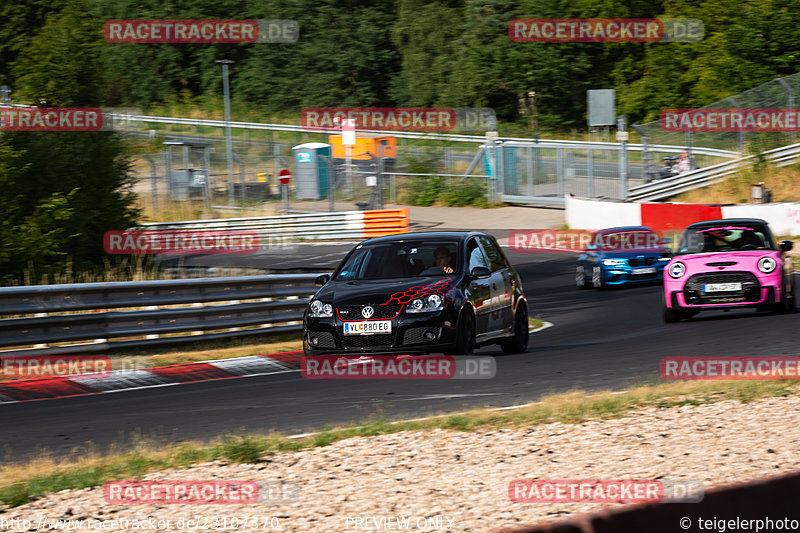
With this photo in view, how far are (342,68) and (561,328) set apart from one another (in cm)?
4807

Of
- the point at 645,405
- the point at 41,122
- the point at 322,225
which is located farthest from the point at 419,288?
the point at 322,225

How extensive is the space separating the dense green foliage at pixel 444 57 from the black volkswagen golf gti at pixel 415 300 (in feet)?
101

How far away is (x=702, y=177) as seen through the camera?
3619 centimetres

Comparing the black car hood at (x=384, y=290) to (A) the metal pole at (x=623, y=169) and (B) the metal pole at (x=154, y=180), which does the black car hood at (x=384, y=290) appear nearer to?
(B) the metal pole at (x=154, y=180)

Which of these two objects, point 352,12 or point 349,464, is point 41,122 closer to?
point 349,464

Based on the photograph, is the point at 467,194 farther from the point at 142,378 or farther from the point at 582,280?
the point at 142,378

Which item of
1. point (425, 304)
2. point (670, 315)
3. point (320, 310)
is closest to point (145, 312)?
point (320, 310)

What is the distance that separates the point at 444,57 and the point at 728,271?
46.2 metres

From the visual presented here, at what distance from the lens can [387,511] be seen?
559 cm

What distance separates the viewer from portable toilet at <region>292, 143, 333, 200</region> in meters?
39.8

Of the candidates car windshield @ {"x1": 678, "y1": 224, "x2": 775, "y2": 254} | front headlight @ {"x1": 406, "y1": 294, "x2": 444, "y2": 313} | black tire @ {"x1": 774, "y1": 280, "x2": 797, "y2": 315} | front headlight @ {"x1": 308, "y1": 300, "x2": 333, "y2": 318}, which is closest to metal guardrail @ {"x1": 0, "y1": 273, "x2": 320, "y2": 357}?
front headlight @ {"x1": 308, "y1": 300, "x2": 333, "y2": 318}

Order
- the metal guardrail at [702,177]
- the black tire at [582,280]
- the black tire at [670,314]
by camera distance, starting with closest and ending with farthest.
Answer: the black tire at [670,314], the black tire at [582,280], the metal guardrail at [702,177]

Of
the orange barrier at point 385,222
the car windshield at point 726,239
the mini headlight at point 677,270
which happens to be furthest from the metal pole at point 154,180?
the mini headlight at point 677,270

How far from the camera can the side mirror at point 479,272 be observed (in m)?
11.9
